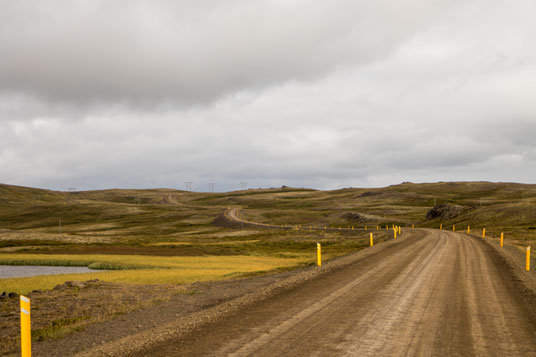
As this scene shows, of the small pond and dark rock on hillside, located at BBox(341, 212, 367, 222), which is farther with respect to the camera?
dark rock on hillside, located at BBox(341, 212, 367, 222)

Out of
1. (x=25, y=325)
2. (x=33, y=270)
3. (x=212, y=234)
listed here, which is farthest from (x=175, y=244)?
(x=25, y=325)

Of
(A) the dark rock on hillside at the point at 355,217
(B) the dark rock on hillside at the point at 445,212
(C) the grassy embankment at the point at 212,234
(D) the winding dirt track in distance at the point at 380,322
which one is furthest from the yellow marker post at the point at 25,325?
(A) the dark rock on hillside at the point at 355,217

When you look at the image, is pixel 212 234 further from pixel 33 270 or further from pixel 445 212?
pixel 445 212

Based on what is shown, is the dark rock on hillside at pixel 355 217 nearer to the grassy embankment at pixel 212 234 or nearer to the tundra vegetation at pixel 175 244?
the grassy embankment at pixel 212 234

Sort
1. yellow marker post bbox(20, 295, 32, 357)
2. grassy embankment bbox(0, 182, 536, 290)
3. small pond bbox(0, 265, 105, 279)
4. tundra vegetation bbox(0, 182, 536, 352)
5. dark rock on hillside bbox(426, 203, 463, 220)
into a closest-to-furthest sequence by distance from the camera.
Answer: yellow marker post bbox(20, 295, 32, 357)
tundra vegetation bbox(0, 182, 536, 352)
small pond bbox(0, 265, 105, 279)
grassy embankment bbox(0, 182, 536, 290)
dark rock on hillside bbox(426, 203, 463, 220)

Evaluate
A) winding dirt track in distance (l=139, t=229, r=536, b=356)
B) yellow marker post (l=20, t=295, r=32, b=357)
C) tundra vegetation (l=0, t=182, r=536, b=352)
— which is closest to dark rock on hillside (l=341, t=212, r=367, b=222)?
tundra vegetation (l=0, t=182, r=536, b=352)

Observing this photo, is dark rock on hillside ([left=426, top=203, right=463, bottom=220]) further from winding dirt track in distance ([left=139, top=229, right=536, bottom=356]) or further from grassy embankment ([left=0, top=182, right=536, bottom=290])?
winding dirt track in distance ([left=139, top=229, right=536, bottom=356])

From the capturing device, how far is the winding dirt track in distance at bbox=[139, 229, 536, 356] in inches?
360

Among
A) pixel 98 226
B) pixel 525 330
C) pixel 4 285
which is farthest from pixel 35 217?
pixel 525 330

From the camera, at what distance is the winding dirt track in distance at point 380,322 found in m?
9.16

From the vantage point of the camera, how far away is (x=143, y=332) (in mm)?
10914

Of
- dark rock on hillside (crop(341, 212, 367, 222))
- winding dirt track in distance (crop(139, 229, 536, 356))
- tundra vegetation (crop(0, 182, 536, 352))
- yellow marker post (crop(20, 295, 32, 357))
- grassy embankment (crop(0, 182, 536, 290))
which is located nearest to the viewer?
yellow marker post (crop(20, 295, 32, 357))

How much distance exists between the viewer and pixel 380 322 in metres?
11.3

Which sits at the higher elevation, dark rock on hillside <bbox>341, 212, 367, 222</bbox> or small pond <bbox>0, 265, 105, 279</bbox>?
dark rock on hillside <bbox>341, 212, 367, 222</bbox>
